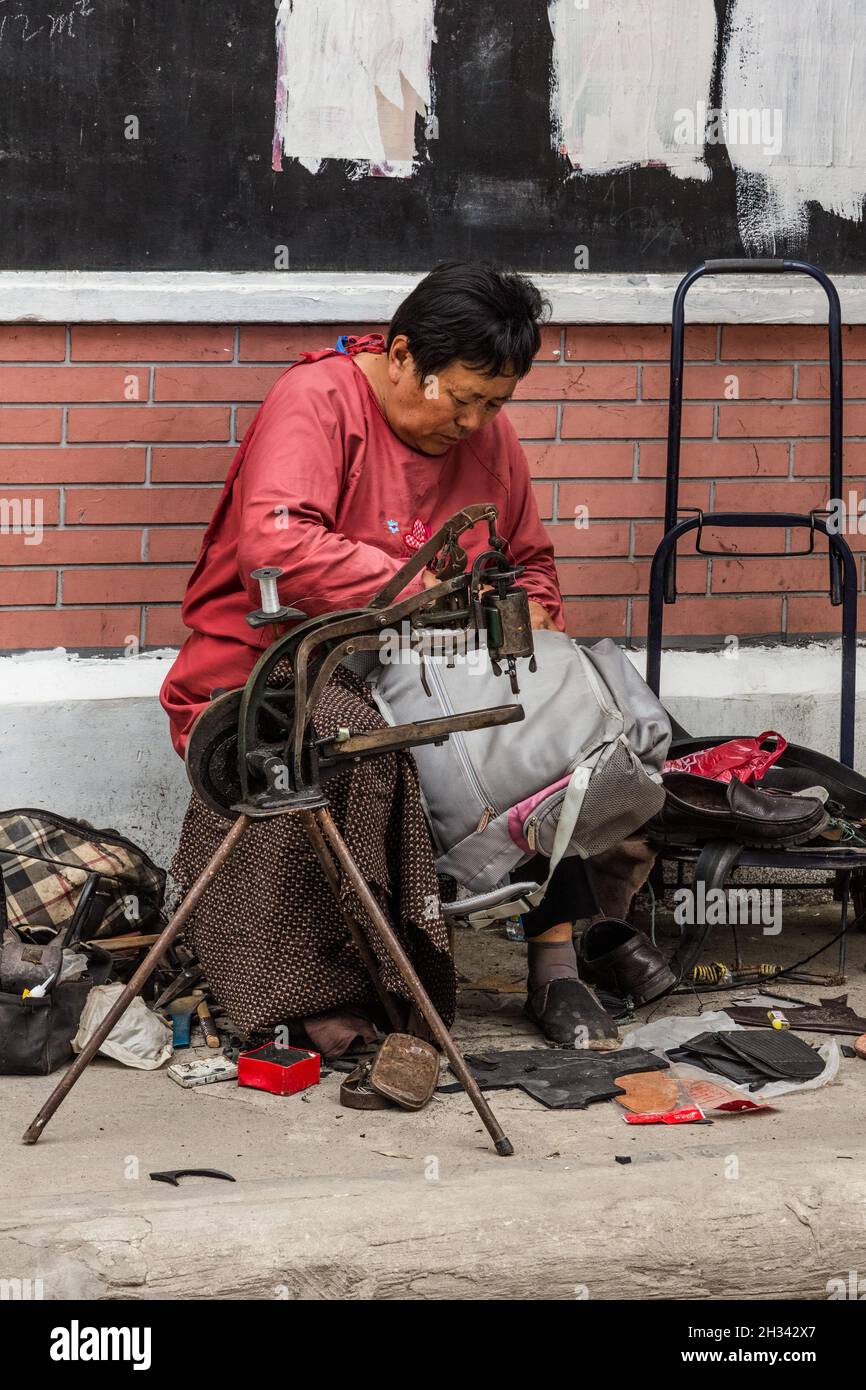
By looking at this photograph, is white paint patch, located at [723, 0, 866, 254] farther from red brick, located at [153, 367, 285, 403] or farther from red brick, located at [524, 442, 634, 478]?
red brick, located at [153, 367, 285, 403]

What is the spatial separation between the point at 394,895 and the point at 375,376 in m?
1.17

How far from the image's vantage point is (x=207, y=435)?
398 centimetres

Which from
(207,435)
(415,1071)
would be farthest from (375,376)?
(415,1071)

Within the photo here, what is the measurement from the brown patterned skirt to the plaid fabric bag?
13.4 inches

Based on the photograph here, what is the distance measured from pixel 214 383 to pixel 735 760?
5.42 ft

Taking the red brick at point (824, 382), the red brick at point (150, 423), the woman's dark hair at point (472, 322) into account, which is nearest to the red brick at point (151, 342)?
the red brick at point (150, 423)

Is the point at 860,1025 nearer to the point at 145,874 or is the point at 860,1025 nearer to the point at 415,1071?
the point at 415,1071

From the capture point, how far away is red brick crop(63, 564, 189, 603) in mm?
3982

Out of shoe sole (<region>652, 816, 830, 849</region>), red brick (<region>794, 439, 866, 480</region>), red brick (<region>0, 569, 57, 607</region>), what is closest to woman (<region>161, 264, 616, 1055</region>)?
shoe sole (<region>652, 816, 830, 849</region>)

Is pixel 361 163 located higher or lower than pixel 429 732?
higher

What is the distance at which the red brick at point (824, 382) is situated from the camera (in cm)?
430

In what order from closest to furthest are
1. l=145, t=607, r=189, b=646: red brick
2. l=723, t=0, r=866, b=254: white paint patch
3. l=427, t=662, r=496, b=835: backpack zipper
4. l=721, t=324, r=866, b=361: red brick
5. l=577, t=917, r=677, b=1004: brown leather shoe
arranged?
1. l=427, t=662, r=496, b=835: backpack zipper
2. l=577, t=917, r=677, b=1004: brown leather shoe
3. l=145, t=607, r=189, b=646: red brick
4. l=723, t=0, r=866, b=254: white paint patch
5. l=721, t=324, r=866, b=361: red brick

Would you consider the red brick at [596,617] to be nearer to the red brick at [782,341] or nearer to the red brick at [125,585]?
the red brick at [782,341]

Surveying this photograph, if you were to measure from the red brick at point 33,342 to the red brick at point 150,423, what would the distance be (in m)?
0.15
